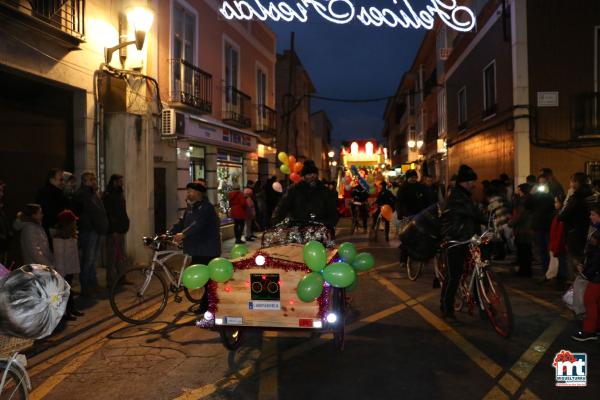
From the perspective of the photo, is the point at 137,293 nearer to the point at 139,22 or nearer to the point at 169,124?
the point at 139,22

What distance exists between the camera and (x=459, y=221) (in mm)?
6453

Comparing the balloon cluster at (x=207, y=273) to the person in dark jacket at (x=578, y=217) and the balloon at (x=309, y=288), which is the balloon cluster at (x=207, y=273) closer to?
the balloon at (x=309, y=288)

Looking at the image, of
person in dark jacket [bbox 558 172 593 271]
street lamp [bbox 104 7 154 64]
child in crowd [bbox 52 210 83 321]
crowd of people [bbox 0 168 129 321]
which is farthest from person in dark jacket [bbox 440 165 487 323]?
street lamp [bbox 104 7 154 64]

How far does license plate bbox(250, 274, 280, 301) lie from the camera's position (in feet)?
15.9

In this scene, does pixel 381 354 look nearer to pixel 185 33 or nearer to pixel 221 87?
pixel 185 33

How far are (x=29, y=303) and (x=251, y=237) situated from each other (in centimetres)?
1359

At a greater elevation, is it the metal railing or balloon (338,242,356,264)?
the metal railing

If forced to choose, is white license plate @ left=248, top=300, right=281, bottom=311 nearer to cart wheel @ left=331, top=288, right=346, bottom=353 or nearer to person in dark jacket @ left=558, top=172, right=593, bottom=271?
cart wheel @ left=331, top=288, right=346, bottom=353

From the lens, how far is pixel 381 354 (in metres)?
5.35

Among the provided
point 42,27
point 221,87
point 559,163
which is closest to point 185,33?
point 221,87

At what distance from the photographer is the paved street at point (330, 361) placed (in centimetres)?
445

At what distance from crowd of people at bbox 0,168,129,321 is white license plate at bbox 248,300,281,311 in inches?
124

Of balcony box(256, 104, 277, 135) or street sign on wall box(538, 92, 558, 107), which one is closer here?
street sign on wall box(538, 92, 558, 107)

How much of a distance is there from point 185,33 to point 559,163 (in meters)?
10.8
